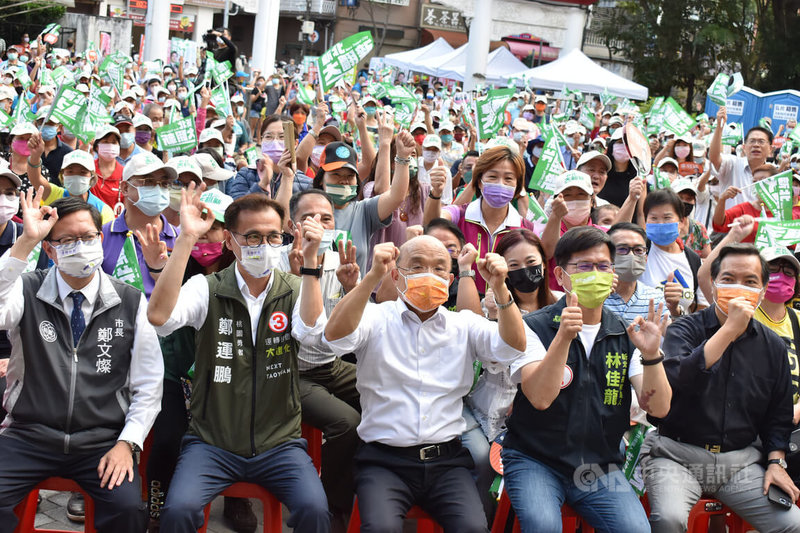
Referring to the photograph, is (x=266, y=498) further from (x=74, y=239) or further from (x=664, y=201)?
(x=664, y=201)

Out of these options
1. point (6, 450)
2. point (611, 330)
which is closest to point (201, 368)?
point (6, 450)

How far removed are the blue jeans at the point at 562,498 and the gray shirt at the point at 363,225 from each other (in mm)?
1878

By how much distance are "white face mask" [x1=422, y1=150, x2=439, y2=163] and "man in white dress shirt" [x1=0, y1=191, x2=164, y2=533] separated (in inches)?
207

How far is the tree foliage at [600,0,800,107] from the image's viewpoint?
32781mm

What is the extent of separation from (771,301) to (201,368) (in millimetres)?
3104

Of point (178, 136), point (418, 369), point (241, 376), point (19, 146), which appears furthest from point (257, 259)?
point (19, 146)

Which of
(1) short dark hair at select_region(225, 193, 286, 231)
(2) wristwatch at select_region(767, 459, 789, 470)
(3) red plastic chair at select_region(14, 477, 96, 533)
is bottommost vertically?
(3) red plastic chair at select_region(14, 477, 96, 533)

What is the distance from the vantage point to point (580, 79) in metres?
26.1

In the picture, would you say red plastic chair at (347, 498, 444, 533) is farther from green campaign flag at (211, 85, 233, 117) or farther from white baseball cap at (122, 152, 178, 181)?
green campaign flag at (211, 85, 233, 117)

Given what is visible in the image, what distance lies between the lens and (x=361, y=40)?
9.39 meters

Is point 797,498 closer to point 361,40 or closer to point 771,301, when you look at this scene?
point 771,301

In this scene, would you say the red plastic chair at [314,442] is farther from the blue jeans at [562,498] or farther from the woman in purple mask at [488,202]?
the woman in purple mask at [488,202]

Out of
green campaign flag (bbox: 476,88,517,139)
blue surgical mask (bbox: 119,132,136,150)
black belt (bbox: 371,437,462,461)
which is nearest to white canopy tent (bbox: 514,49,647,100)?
green campaign flag (bbox: 476,88,517,139)

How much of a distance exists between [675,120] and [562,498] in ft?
23.8
